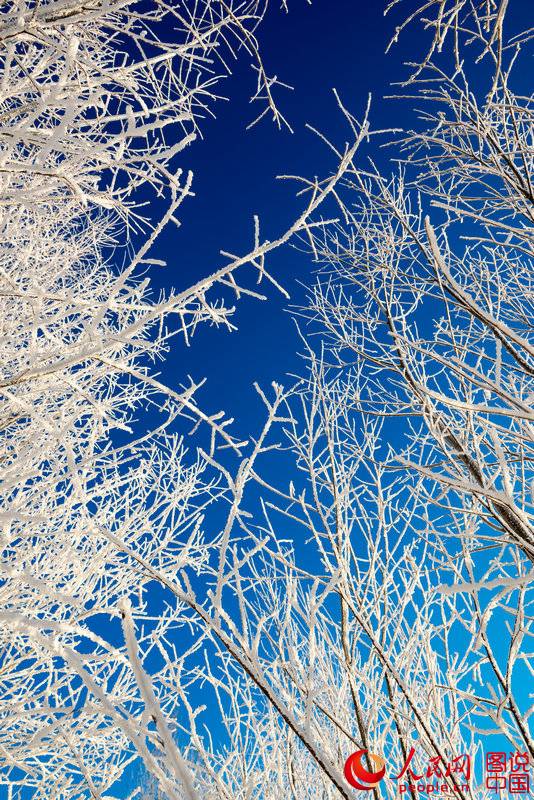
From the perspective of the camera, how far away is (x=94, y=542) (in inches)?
161

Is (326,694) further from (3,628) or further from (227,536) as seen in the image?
(227,536)

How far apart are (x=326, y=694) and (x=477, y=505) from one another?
1692 millimetres

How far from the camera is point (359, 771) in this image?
7.18 ft

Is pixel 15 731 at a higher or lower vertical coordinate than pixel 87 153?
lower

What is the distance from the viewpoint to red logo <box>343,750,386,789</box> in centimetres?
197

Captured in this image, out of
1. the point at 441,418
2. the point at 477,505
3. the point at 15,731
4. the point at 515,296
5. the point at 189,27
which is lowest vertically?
the point at 15,731

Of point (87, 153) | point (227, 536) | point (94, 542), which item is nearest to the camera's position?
point (227, 536)

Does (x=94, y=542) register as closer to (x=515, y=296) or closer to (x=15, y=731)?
(x=15, y=731)

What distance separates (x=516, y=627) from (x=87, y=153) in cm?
222

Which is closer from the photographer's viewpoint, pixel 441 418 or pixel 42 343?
pixel 441 418

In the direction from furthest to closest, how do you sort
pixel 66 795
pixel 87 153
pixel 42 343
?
1. pixel 42 343
2. pixel 66 795
3. pixel 87 153

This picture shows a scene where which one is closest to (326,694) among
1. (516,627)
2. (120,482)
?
(516,627)

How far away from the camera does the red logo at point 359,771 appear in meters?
1.97

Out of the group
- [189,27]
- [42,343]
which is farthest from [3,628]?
[189,27]
